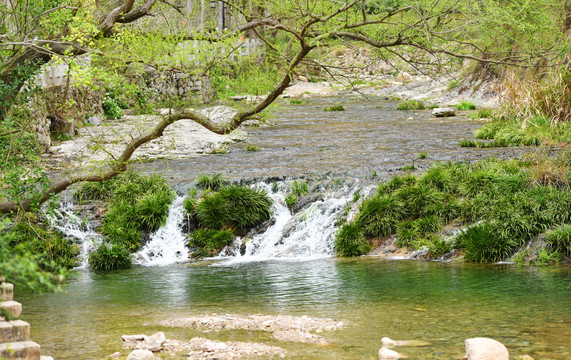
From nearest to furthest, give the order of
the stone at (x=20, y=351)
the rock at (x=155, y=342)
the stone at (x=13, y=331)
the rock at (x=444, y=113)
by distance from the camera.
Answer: the stone at (x=20, y=351), the stone at (x=13, y=331), the rock at (x=155, y=342), the rock at (x=444, y=113)

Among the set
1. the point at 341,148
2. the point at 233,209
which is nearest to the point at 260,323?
the point at 233,209

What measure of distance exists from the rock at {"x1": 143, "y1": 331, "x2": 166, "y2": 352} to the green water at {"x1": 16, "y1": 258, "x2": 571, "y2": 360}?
0.38 meters

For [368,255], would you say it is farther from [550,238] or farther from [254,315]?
[254,315]

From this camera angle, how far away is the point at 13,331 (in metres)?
5.77

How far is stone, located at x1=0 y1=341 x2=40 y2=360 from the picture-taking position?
5500 mm

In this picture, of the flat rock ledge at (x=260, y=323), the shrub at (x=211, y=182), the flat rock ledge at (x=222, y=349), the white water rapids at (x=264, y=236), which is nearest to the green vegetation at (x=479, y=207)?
the white water rapids at (x=264, y=236)

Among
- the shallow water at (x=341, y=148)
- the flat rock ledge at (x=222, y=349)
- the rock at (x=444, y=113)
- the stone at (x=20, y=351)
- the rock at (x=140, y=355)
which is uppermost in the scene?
the rock at (x=444, y=113)

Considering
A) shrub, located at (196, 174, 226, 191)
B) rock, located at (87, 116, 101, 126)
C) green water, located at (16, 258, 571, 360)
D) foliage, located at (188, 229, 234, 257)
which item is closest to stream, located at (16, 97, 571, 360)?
green water, located at (16, 258, 571, 360)

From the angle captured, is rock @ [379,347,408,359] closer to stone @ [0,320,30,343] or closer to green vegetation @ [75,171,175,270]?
stone @ [0,320,30,343]

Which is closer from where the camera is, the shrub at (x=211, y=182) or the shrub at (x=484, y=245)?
the shrub at (x=484, y=245)

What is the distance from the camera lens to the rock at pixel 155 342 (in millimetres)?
7266

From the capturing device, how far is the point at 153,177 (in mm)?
16375

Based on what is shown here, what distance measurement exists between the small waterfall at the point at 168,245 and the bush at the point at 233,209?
0.55 meters

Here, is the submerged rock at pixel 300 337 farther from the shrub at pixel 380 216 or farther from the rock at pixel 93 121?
the rock at pixel 93 121
